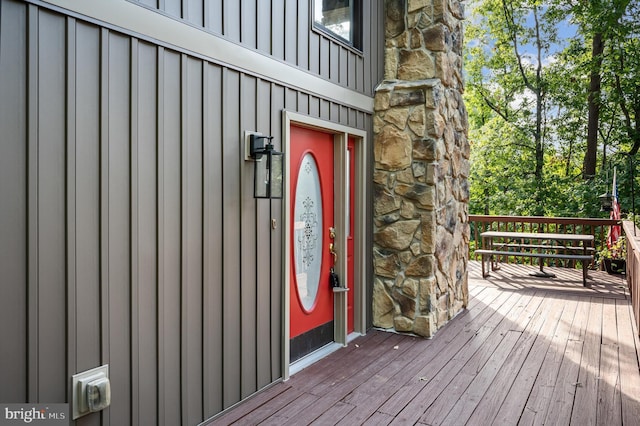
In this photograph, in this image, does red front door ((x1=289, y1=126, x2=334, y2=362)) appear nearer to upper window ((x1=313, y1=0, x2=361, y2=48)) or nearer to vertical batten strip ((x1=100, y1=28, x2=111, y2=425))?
upper window ((x1=313, y1=0, x2=361, y2=48))

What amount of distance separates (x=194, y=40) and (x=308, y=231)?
5.81 ft

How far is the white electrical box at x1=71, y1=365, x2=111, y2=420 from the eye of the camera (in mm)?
1983

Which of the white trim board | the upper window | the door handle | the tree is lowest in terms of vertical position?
the door handle

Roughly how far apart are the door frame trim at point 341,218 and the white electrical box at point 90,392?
1.43 m

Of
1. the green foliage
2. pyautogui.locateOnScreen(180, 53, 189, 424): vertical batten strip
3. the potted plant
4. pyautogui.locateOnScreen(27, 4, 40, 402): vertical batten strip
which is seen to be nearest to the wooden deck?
pyautogui.locateOnScreen(180, 53, 189, 424): vertical batten strip

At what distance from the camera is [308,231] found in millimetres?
3801

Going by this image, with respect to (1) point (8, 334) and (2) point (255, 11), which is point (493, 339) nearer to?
(2) point (255, 11)

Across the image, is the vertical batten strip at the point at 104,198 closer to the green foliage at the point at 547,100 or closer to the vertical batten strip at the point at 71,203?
the vertical batten strip at the point at 71,203

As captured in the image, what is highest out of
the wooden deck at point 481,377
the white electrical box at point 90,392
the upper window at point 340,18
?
the upper window at point 340,18

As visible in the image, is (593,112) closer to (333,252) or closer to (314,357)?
(333,252)

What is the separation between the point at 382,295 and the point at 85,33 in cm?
340

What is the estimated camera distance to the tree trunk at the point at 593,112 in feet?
34.9

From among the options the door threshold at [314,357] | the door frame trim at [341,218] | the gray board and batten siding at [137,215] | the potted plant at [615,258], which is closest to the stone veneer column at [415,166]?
the door frame trim at [341,218]

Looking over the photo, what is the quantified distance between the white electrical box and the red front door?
164cm
